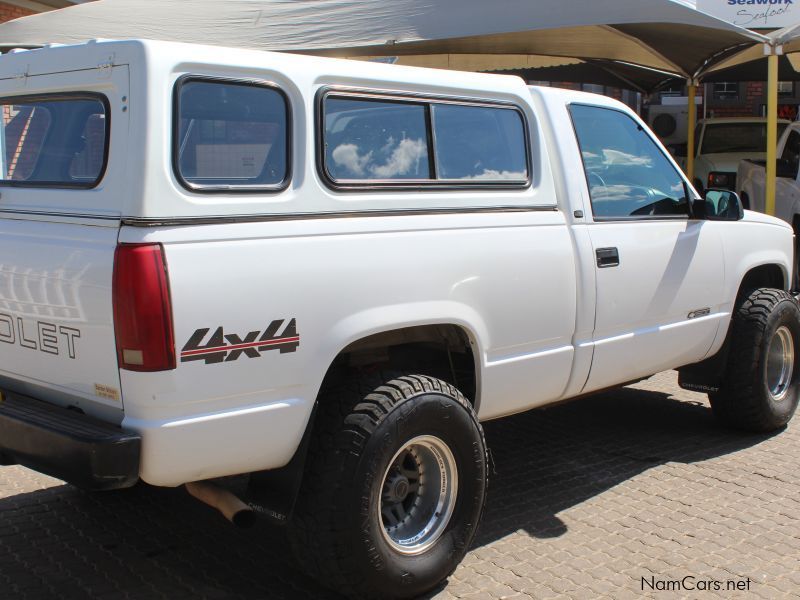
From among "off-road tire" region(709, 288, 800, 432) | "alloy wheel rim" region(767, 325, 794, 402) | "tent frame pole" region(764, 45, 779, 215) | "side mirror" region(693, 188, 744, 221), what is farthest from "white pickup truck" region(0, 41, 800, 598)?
"tent frame pole" region(764, 45, 779, 215)

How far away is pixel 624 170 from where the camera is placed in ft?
15.4

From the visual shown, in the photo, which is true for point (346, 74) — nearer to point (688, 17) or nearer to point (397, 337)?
point (397, 337)

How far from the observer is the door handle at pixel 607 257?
4.28 meters

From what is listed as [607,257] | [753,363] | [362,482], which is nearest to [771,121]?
[753,363]

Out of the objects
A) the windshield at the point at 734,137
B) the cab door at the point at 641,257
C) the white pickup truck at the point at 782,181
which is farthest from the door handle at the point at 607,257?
the windshield at the point at 734,137

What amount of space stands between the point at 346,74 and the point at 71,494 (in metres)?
2.64

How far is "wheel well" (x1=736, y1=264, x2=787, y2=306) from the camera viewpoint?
5692 mm

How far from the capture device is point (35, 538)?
162 inches

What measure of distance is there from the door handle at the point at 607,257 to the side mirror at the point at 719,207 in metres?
0.88

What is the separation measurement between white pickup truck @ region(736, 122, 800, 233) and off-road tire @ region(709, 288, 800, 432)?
5313 mm

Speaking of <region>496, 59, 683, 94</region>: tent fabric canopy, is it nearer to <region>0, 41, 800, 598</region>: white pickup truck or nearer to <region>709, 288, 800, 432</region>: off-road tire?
<region>709, 288, 800, 432</region>: off-road tire

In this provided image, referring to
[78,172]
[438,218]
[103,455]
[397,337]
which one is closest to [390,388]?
[397,337]

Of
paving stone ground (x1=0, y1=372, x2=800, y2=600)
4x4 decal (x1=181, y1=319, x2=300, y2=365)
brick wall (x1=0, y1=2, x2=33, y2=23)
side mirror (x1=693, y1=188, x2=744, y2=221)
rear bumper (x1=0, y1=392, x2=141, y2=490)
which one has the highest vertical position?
brick wall (x1=0, y1=2, x2=33, y2=23)

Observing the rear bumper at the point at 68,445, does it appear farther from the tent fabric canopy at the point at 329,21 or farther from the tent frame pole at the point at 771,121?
the tent frame pole at the point at 771,121
